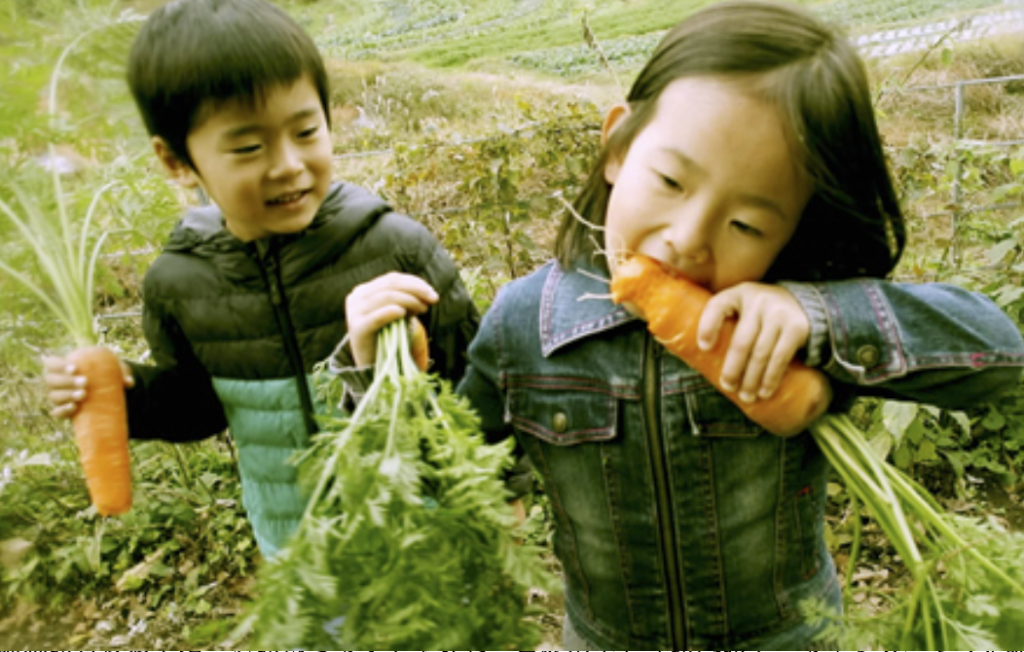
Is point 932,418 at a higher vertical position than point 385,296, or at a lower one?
lower

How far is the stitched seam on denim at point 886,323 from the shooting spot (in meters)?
1.08

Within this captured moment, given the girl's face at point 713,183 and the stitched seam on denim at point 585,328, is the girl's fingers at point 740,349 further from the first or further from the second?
the stitched seam on denim at point 585,328

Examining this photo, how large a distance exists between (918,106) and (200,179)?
188 inches

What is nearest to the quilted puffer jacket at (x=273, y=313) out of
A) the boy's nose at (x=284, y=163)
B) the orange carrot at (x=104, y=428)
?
the orange carrot at (x=104, y=428)

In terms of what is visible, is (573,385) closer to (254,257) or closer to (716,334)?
(716,334)

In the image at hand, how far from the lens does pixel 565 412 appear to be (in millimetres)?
1314

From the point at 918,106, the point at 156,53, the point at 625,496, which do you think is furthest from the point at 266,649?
the point at 918,106

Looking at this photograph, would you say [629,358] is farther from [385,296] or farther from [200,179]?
[200,179]

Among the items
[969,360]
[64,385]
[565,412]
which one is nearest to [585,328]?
[565,412]

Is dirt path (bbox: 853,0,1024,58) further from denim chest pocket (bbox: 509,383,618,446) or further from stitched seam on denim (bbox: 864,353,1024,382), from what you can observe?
denim chest pocket (bbox: 509,383,618,446)

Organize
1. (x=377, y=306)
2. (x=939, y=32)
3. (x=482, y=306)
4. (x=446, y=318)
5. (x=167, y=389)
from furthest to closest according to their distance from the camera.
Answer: (x=939, y=32) < (x=482, y=306) < (x=167, y=389) < (x=446, y=318) < (x=377, y=306)

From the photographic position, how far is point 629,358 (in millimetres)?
1303

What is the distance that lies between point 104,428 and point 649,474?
3.55 ft

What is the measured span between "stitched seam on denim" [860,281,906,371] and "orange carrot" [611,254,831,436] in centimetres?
11
